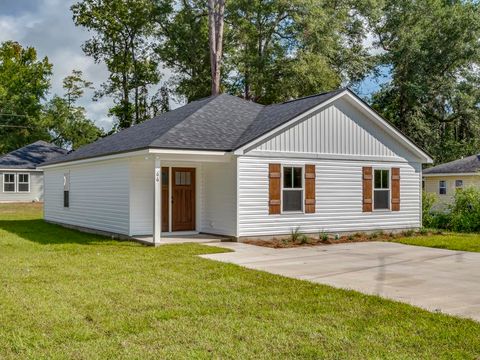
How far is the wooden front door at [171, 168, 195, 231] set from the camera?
14812mm

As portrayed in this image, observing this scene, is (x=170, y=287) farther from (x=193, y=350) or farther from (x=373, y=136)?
(x=373, y=136)

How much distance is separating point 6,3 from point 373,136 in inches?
560

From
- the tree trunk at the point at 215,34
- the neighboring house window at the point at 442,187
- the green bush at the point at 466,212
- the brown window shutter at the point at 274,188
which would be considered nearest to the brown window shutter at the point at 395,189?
the green bush at the point at 466,212

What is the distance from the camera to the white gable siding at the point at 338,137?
14602mm

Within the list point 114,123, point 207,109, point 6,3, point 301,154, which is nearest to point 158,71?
point 114,123

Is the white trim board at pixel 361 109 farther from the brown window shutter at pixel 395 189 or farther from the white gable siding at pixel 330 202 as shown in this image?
the brown window shutter at pixel 395 189

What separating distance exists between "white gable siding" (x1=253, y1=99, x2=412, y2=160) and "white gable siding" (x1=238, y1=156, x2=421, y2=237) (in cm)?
34

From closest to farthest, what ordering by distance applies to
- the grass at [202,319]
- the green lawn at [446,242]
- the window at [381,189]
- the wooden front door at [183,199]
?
the grass at [202,319], the green lawn at [446,242], the wooden front door at [183,199], the window at [381,189]

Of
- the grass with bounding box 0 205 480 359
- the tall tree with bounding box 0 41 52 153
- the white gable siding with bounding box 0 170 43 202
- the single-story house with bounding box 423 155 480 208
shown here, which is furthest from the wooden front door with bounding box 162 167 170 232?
the tall tree with bounding box 0 41 52 153

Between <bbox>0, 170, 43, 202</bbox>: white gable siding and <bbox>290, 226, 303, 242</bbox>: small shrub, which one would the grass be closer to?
<bbox>290, 226, 303, 242</bbox>: small shrub

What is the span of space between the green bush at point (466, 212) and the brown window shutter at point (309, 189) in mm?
7150

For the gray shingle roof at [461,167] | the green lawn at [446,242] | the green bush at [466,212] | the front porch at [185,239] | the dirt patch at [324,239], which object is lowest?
the green lawn at [446,242]

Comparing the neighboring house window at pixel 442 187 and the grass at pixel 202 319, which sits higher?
the neighboring house window at pixel 442 187

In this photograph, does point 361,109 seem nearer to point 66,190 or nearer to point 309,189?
point 309,189
